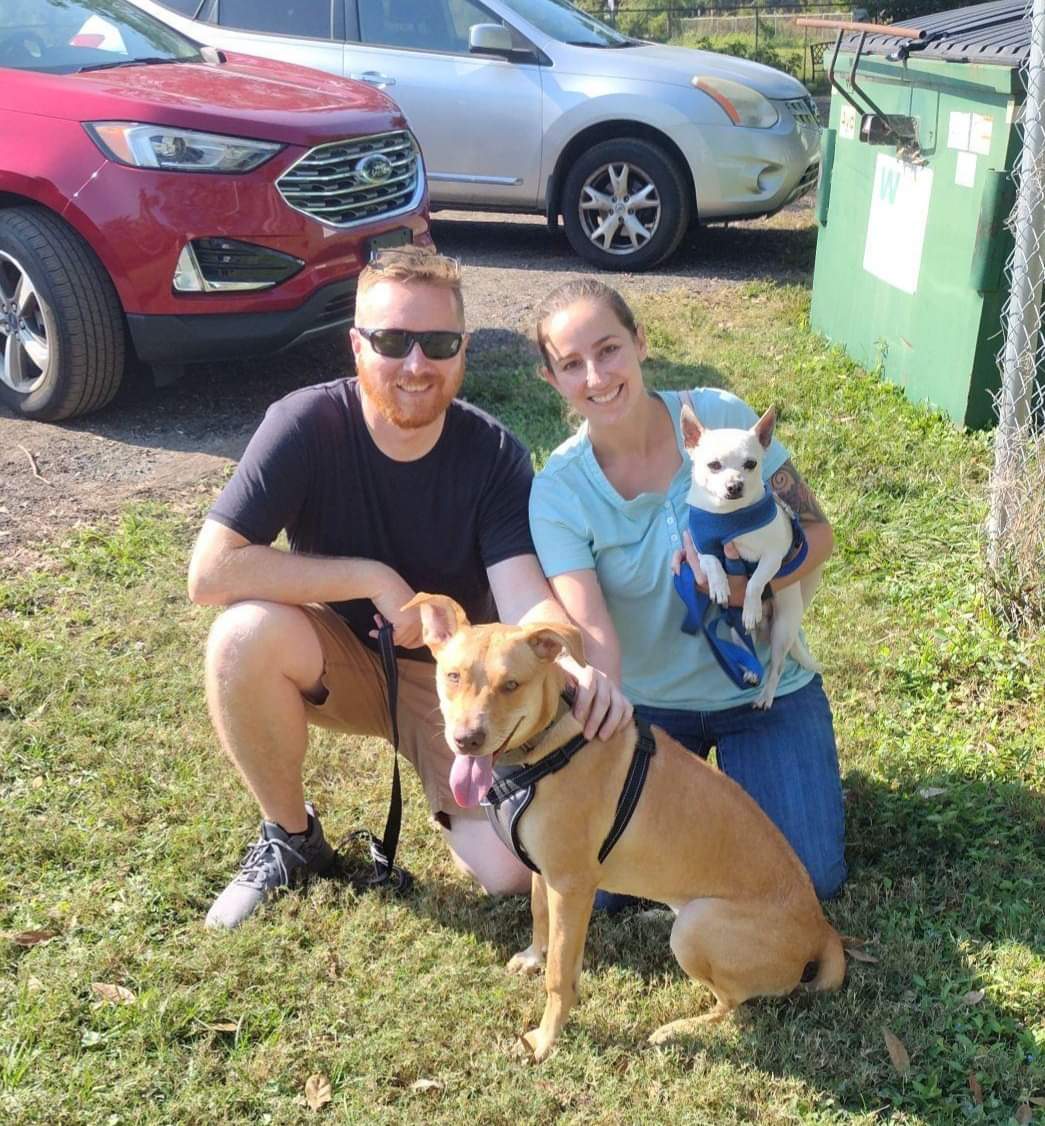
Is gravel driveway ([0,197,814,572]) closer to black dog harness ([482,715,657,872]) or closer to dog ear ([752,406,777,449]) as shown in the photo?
black dog harness ([482,715,657,872])

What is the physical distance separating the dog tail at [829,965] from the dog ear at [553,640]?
957 millimetres

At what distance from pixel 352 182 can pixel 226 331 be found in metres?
1.06

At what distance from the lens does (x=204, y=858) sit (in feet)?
11.0

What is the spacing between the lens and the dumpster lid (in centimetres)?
512

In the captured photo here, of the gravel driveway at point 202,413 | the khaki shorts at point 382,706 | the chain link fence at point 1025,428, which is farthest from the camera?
the gravel driveway at point 202,413

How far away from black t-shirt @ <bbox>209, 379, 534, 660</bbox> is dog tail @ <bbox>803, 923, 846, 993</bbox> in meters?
1.22

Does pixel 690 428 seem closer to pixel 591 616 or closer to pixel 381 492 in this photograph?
pixel 591 616

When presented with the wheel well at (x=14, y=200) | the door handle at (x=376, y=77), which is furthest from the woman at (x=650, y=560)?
the door handle at (x=376, y=77)

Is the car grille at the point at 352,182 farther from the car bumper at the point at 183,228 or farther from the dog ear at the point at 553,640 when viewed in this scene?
the dog ear at the point at 553,640

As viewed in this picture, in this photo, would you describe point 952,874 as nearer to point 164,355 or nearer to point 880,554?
point 880,554

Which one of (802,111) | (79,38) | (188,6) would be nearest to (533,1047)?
(79,38)

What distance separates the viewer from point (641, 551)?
3180mm

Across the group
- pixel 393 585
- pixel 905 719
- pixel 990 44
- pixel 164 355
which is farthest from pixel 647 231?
pixel 393 585

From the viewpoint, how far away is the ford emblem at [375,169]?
6.12m
